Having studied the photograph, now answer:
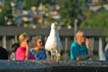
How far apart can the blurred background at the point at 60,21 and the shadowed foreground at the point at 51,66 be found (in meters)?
42.5

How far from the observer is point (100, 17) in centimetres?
9925

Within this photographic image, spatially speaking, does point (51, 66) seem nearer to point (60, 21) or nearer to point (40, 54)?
point (40, 54)

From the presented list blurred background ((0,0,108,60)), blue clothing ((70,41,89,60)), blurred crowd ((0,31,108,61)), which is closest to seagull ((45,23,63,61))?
blurred crowd ((0,31,108,61))

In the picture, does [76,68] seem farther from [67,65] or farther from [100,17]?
[100,17]

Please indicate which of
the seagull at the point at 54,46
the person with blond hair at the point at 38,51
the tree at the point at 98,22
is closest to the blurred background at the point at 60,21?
the tree at the point at 98,22

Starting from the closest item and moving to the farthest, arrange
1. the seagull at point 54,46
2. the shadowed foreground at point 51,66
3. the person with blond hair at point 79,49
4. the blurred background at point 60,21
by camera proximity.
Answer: the shadowed foreground at point 51,66
the seagull at point 54,46
the person with blond hair at point 79,49
the blurred background at point 60,21

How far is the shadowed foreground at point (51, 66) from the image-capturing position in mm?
7266

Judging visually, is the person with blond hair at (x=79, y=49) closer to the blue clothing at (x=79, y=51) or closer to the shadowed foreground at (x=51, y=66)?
the blue clothing at (x=79, y=51)

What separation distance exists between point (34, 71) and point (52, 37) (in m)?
4.09

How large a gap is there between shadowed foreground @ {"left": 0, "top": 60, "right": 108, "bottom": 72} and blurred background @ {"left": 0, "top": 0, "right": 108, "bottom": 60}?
1673 inches

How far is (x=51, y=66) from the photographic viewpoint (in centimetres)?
758

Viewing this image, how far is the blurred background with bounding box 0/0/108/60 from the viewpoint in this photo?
72.2 metres

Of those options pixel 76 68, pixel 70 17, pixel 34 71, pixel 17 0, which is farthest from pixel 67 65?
pixel 17 0

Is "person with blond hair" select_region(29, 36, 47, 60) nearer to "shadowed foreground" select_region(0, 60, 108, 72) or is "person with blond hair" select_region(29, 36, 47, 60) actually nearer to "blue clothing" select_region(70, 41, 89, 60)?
"blue clothing" select_region(70, 41, 89, 60)
